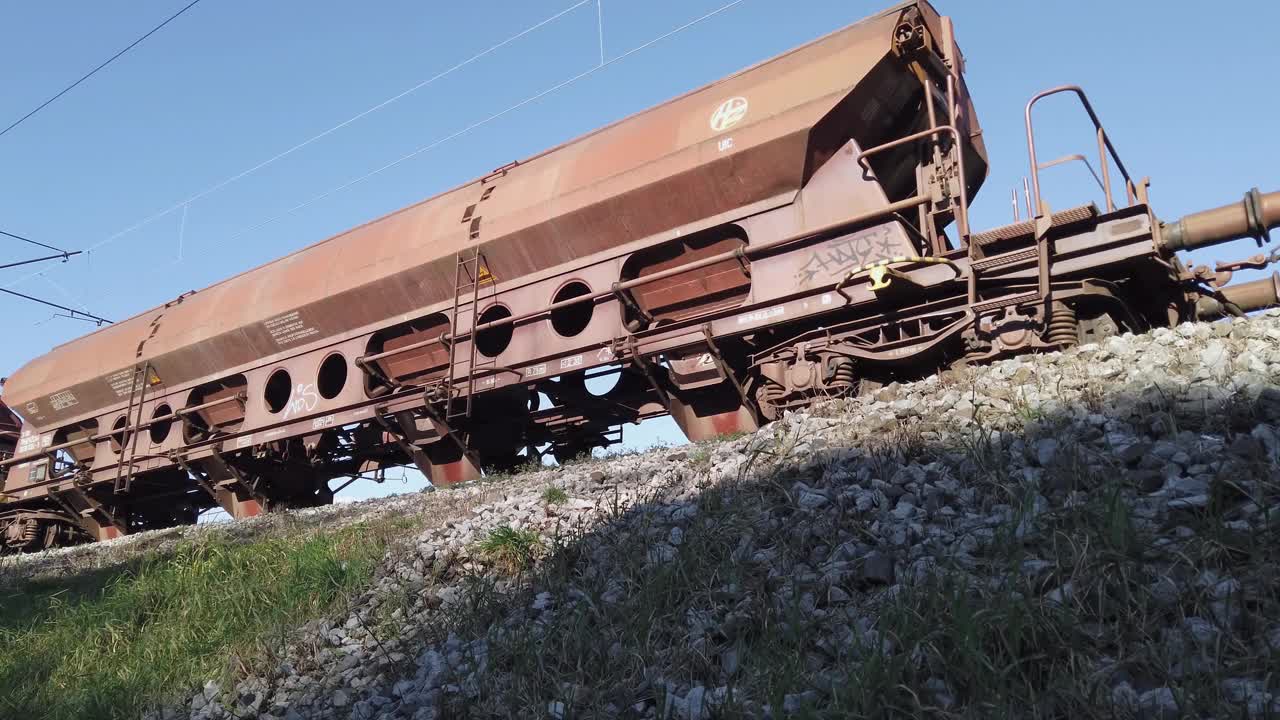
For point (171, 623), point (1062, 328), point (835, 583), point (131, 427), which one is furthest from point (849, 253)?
point (131, 427)

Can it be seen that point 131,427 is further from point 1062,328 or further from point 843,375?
point 1062,328

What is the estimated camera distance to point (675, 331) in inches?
396

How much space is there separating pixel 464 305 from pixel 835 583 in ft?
27.6

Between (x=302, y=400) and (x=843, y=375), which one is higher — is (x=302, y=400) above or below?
above

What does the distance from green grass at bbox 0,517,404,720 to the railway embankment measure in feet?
0.09

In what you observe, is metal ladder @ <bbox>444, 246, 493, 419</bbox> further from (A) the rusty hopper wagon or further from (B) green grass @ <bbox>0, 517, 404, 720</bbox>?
(B) green grass @ <bbox>0, 517, 404, 720</bbox>

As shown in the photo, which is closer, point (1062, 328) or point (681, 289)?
point (1062, 328)

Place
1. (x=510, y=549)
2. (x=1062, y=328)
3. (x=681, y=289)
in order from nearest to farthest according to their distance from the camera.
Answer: (x=510, y=549) < (x=1062, y=328) < (x=681, y=289)

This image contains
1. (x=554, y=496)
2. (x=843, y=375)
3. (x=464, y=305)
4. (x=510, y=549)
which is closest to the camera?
(x=510, y=549)

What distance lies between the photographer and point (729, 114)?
1014cm

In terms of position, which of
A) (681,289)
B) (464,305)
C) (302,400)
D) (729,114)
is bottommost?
(302,400)

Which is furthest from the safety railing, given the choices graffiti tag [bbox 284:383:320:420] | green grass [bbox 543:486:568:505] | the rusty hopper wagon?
graffiti tag [bbox 284:383:320:420]

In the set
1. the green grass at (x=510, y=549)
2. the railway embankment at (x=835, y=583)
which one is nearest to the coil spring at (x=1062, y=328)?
the railway embankment at (x=835, y=583)

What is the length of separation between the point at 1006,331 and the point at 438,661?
18.6ft
